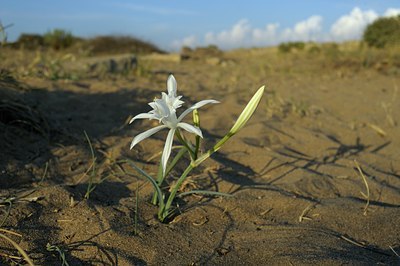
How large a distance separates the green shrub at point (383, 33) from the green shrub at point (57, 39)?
21.7 feet

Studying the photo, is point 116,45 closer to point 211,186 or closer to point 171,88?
point 211,186

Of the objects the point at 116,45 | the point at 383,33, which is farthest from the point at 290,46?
the point at 116,45

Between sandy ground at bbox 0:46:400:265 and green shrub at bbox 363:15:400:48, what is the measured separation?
3.92 meters

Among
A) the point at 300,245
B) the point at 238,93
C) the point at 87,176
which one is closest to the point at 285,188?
the point at 300,245

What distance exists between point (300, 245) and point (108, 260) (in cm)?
70

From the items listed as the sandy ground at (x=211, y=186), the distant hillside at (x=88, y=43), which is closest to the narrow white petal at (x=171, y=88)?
the sandy ground at (x=211, y=186)

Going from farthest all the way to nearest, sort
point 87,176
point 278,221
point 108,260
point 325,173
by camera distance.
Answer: point 325,173
point 87,176
point 278,221
point 108,260

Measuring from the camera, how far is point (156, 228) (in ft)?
6.33

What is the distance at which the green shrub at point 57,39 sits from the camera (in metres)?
10.9

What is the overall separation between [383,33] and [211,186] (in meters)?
9.03

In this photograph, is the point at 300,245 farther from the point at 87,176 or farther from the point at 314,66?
the point at 314,66

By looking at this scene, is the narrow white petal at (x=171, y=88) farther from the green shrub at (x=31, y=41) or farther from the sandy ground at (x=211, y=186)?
the green shrub at (x=31, y=41)

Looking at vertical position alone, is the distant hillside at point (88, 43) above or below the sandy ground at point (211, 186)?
above

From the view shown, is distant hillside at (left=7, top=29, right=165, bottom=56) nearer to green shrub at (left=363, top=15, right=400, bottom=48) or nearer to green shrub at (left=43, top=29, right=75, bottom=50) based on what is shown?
green shrub at (left=43, top=29, right=75, bottom=50)
